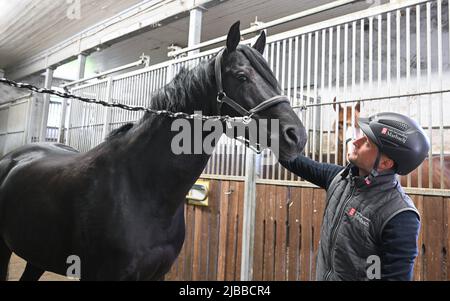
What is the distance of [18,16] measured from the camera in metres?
5.59

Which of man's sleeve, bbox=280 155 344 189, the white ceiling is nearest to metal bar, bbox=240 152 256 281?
man's sleeve, bbox=280 155 344 189

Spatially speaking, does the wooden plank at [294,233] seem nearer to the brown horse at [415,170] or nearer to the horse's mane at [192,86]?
the brown horse at [415,170]

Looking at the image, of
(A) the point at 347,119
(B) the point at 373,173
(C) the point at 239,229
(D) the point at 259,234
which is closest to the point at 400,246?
(B) the point at 373,173

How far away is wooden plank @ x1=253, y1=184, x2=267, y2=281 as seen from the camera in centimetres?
234

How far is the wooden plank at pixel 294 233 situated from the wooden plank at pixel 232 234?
0.54 metres

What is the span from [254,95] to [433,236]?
1.23 metres

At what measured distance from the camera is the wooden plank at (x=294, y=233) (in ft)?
6.97

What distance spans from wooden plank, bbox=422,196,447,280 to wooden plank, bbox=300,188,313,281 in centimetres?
66

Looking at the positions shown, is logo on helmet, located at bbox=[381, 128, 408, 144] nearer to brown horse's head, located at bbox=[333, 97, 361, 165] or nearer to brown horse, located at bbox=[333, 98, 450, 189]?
brown horse's head, located at bbox=[333, 97, 361, 165]

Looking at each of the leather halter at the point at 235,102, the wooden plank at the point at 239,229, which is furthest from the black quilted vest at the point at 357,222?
the wooden plank at the point at 239,229
